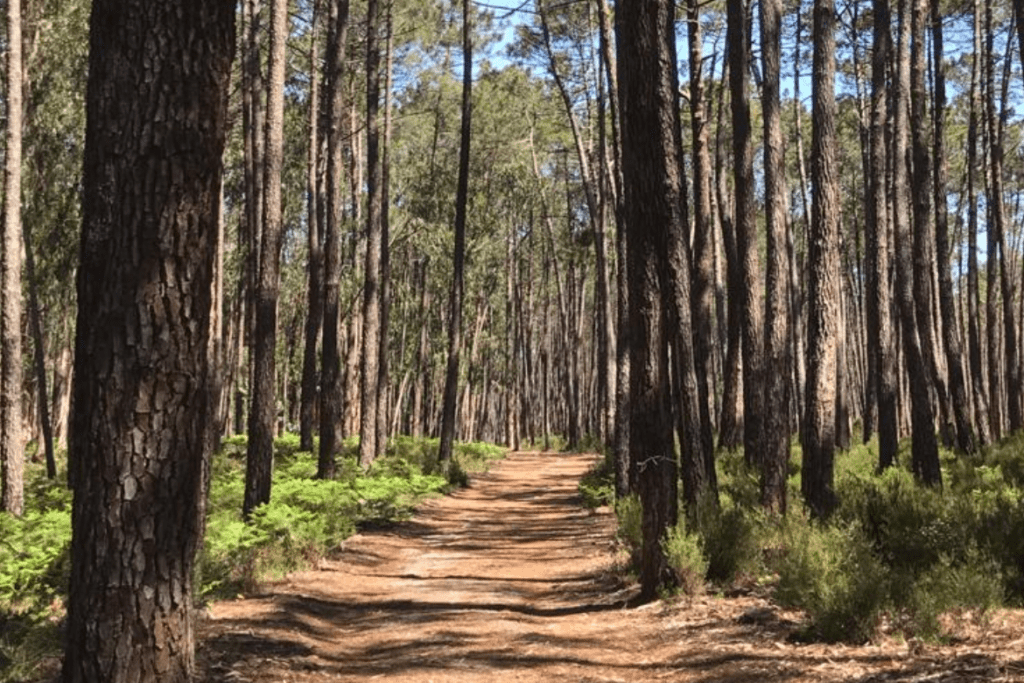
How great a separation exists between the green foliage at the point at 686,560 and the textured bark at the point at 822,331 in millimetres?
2705

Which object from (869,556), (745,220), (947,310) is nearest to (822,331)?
(745,220)

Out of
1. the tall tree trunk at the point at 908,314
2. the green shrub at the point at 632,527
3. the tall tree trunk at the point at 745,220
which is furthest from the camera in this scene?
the tall tree trunk at the point at 908,314


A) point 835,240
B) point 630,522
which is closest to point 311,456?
point 630,522

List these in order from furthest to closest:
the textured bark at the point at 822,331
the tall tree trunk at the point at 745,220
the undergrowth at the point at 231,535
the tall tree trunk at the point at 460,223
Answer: the tall tree trunk at the point at 460,223 → the tall tree trunk at the point at 745,220 → the textured bark at the point at 822,331 → the undergrowth at the point at 231,535

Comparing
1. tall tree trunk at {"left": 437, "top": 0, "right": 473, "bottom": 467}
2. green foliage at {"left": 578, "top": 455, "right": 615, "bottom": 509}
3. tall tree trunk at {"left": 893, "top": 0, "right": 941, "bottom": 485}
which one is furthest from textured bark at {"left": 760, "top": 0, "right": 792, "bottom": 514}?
tall tree trunk at {"left": 437, "top": 0, "right": 473, "bottom": 467}

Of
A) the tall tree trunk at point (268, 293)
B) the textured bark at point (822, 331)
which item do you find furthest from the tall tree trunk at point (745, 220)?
the tall tree trunk at point (268, 293)

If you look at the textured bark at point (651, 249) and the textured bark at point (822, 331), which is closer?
the textured bark at point (651, 249)

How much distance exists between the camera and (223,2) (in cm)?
352

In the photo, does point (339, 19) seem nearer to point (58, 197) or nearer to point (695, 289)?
point (695, 289)

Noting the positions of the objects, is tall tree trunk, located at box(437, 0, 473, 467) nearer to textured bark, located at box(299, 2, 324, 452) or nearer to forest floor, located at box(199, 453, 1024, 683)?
textured bark, located at box(299, 2, 324, 452)

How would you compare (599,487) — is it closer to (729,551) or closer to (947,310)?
(729,551)

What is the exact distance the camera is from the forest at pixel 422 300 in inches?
131

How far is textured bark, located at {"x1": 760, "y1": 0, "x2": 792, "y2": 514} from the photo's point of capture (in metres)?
10.4

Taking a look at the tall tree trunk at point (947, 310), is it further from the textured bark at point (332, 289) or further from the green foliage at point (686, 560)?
the textured bark at point (332, 289)
